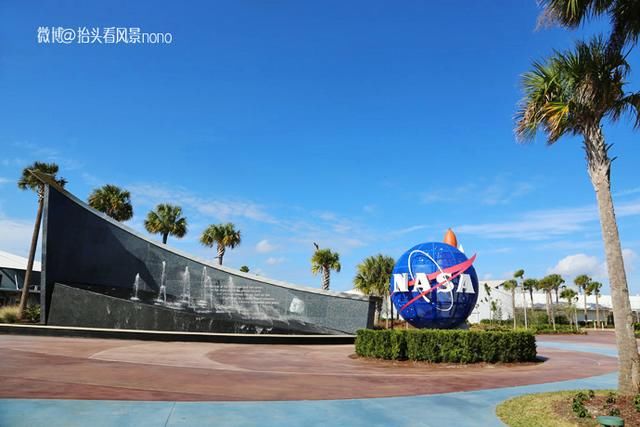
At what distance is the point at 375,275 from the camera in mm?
49625

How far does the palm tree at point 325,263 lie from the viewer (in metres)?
50.8

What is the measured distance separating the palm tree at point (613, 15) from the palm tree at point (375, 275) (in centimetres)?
4013

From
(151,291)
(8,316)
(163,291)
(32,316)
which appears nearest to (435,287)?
(163,291)

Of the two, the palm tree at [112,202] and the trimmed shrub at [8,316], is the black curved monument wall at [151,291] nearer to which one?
the trimmed shrub at [8,316]

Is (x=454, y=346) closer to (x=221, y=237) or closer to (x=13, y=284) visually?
(x=221, y=237)

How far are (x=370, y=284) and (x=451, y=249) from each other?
29338mm

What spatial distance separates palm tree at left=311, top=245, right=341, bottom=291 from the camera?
5078cm

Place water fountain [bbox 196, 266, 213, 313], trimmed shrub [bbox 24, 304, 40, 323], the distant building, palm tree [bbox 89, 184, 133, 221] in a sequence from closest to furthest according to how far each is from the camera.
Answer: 1. water fountain [bbox 196, 266, 213, 313]
2. trimmed shrub [bbox 24, 304, 40, 323]
3. palm tree [bbox 89, 184, 133, 221]
4. the distant building

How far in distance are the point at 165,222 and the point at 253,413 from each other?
43361 mm

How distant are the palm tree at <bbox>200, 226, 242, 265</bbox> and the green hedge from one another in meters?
38.5

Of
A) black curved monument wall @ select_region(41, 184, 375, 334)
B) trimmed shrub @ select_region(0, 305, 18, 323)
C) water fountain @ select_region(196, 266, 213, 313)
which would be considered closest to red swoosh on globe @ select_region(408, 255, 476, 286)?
black curved monument wall @ select_region(41, 184, 375, 334)

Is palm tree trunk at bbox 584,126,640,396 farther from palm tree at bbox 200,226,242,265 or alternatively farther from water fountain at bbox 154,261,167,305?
palm tree at bbox 200,226,242,265

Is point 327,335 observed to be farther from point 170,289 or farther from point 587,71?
Result: point 587,71

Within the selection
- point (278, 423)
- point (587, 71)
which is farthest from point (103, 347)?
point (587, 71)
